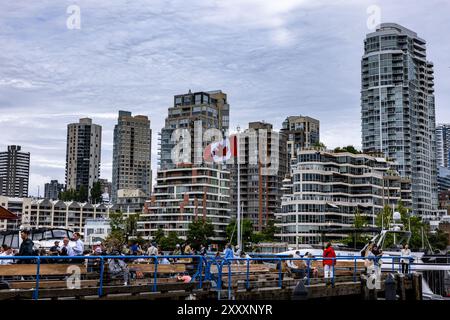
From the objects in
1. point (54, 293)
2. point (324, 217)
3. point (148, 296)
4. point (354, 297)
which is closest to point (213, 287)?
point (148, 296)

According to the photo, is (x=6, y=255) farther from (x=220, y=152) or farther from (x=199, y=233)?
(x=199, y=233)

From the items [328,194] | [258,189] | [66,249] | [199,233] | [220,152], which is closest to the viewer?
[66,249]

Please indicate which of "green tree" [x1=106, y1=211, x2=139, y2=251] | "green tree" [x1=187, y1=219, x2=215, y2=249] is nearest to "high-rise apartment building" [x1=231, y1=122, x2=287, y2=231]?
"green tree" [x1=106, y1=211, x2=139, y2=251]

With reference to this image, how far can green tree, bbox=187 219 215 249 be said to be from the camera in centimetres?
14788

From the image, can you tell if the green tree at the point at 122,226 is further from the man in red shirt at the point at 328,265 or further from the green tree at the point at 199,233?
the man in red shirt at the point at 328,265

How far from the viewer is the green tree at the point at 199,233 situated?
147875mm

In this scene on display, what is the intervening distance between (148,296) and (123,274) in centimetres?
124

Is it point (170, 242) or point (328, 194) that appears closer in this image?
point (328, 194)

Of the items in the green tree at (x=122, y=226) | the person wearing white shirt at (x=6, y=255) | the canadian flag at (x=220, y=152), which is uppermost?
the canadian flag at (x=220, y=152)

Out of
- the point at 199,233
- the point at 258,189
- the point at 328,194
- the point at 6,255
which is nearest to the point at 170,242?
the point at 199,233

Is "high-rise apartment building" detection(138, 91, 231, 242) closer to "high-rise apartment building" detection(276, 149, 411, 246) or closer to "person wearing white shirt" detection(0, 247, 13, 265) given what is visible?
"high-rise apartment building" detection(276, 149, 411, 246)

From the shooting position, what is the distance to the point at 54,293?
17.6 meters

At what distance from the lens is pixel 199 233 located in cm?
14838

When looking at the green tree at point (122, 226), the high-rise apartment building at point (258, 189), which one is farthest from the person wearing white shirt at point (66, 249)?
the high-rise apartment building at point (258, 189)
